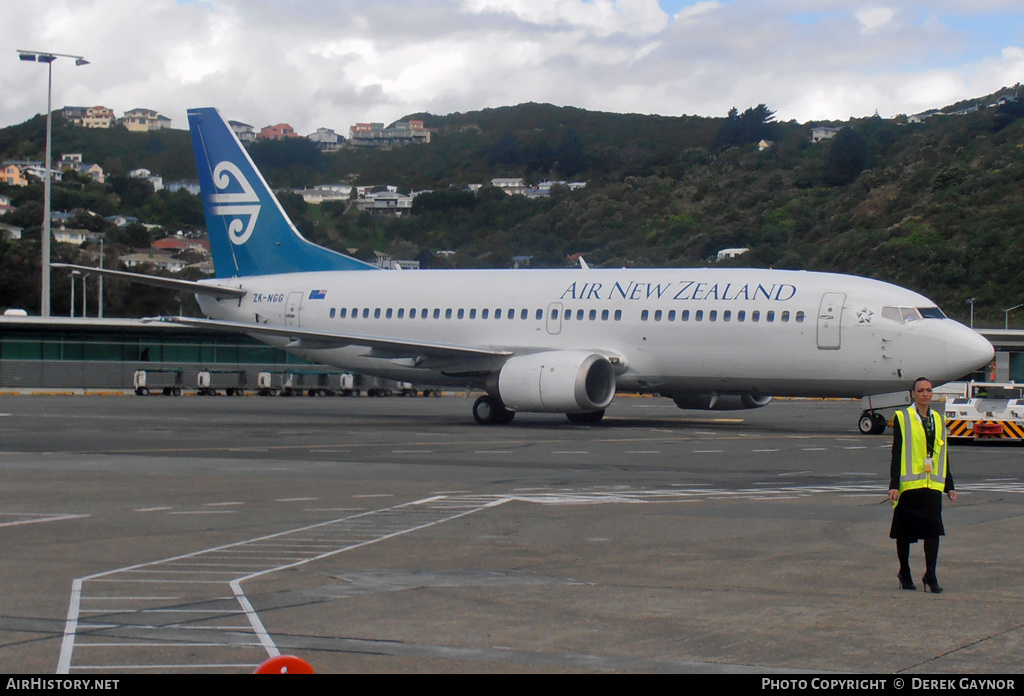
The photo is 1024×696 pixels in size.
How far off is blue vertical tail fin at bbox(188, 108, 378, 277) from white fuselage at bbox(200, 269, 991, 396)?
6.74 ft

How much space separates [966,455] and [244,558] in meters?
16.6

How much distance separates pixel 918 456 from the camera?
388 inches

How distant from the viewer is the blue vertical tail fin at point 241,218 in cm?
3916

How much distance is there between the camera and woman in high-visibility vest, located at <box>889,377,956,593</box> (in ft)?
31.7

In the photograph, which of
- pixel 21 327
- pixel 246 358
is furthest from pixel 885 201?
pixel 21 327

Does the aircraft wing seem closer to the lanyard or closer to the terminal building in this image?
the lanyard

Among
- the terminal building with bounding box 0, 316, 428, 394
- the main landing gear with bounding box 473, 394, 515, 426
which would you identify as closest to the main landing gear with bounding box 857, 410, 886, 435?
the main landing gear with bounding box 473, 394, 515, 426

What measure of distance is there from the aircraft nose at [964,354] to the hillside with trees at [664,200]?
139ft

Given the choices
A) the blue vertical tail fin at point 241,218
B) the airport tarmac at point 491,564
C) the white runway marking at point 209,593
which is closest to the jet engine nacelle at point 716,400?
the airport tarmac at point 491,564

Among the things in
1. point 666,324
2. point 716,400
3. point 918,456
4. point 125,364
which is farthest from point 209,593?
point 125,364
